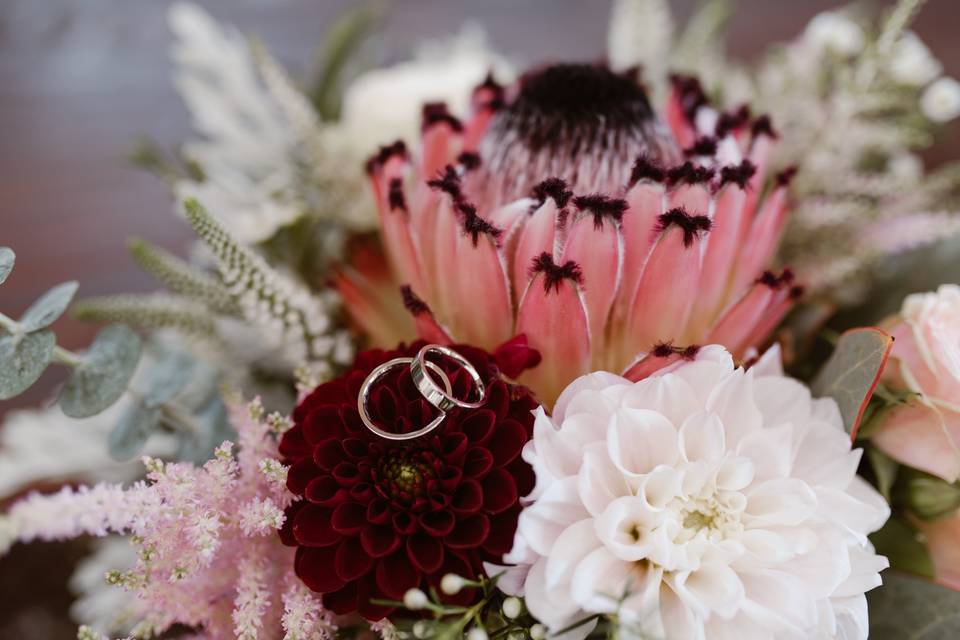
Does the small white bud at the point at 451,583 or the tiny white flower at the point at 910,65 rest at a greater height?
the tiny white flower at the point at 910,65

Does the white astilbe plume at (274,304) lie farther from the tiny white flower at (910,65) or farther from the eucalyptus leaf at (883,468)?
the tiny white flower at (910,65)

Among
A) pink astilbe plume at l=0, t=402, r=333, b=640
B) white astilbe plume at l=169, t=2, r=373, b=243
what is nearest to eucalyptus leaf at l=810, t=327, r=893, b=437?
pink astilbe plume at l=0, t=402, r=333, b=640

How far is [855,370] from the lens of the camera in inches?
18.0

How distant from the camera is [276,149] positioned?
804 mm

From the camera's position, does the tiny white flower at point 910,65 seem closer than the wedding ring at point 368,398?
No

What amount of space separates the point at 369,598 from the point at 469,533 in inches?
2.4

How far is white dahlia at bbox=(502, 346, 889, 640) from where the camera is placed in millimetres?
367

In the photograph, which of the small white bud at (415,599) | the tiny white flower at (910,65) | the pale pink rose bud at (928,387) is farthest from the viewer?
the tiny white flower at (910,65)

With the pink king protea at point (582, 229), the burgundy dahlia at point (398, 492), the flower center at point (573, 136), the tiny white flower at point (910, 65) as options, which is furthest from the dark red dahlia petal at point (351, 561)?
the tiny white flower at point (910, 65)

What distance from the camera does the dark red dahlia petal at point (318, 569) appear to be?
384 millimetres

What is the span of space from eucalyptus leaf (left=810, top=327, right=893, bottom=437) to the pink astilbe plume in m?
0.33

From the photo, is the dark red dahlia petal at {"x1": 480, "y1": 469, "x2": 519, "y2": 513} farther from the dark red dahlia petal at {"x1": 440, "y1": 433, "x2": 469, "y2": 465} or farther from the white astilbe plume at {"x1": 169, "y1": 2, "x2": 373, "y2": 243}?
the white astilbe plume at {"x1": 169, "y1": 2, "x2": 373, "y2": 243}

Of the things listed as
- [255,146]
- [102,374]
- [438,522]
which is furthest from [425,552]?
[255,146]

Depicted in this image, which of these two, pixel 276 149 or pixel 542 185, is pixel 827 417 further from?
pixel 276 149
